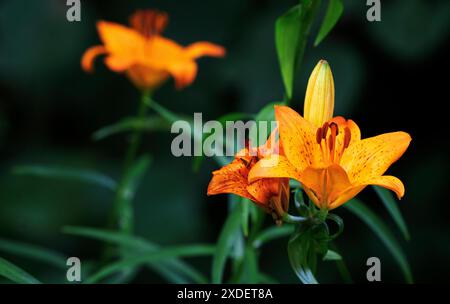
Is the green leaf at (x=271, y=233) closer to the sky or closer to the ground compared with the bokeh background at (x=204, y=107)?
closer to the ground

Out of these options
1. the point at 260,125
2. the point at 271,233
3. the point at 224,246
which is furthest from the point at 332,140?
the point at 271,233

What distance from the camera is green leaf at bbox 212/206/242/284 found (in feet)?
2.82

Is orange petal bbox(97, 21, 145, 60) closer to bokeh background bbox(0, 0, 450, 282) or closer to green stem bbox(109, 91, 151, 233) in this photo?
green stem bbox(109, 91, 151, 233)

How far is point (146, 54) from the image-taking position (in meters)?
1.26

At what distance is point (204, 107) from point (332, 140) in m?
1.03

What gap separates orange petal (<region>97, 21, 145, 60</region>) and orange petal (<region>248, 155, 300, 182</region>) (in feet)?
1.98

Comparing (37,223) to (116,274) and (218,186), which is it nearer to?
(116,274)

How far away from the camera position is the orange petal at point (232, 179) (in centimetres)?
68

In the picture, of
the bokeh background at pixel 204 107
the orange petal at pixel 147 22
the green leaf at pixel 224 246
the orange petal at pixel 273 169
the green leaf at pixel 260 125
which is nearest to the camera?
the orange petal at pixel 273 169

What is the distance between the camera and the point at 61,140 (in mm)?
1761

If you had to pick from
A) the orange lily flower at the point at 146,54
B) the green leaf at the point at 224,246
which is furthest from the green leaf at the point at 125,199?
the green leaf at the point at 224,246

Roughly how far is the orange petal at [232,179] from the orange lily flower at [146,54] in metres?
0.48

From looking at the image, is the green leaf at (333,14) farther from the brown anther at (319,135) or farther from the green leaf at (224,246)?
the green leaf at (224,246)

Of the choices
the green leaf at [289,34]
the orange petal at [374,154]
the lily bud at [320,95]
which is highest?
the green leaf at [289,34]
